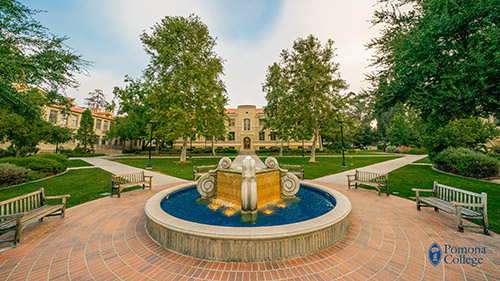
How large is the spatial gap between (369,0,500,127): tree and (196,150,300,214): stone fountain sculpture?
6.21 meters

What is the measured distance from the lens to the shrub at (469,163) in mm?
10727

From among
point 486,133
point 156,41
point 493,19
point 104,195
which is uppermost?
point 156,41

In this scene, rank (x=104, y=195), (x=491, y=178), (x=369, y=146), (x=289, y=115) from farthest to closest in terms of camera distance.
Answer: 1. (x=369, y=146)
2. (x=289, y=115)
3. (x=491, y=178)
4. (x=104, y=195)

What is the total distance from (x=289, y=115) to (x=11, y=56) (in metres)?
19.7

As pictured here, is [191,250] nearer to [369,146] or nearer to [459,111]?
[459,111]

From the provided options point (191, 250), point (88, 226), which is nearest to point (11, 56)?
point (88, 226)

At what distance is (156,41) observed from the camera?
18.8 meters

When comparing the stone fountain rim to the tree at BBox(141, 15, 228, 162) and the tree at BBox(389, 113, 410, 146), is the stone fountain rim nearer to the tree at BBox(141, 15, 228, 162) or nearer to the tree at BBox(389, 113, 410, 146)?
the tree at BBox(141, 15, 228, 162)

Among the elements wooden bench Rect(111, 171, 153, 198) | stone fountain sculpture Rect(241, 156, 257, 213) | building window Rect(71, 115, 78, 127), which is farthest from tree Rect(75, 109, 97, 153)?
stone fountain sculpture Rect(241, 156, 257, 213)

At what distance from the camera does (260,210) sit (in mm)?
5328

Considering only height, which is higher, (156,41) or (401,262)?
(156,41)

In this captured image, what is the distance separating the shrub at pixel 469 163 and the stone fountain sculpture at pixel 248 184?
43.0ft

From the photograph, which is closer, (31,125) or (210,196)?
(210,196)

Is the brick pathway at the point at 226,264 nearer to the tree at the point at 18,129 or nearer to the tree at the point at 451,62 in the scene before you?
the tree at the point at 451,62
